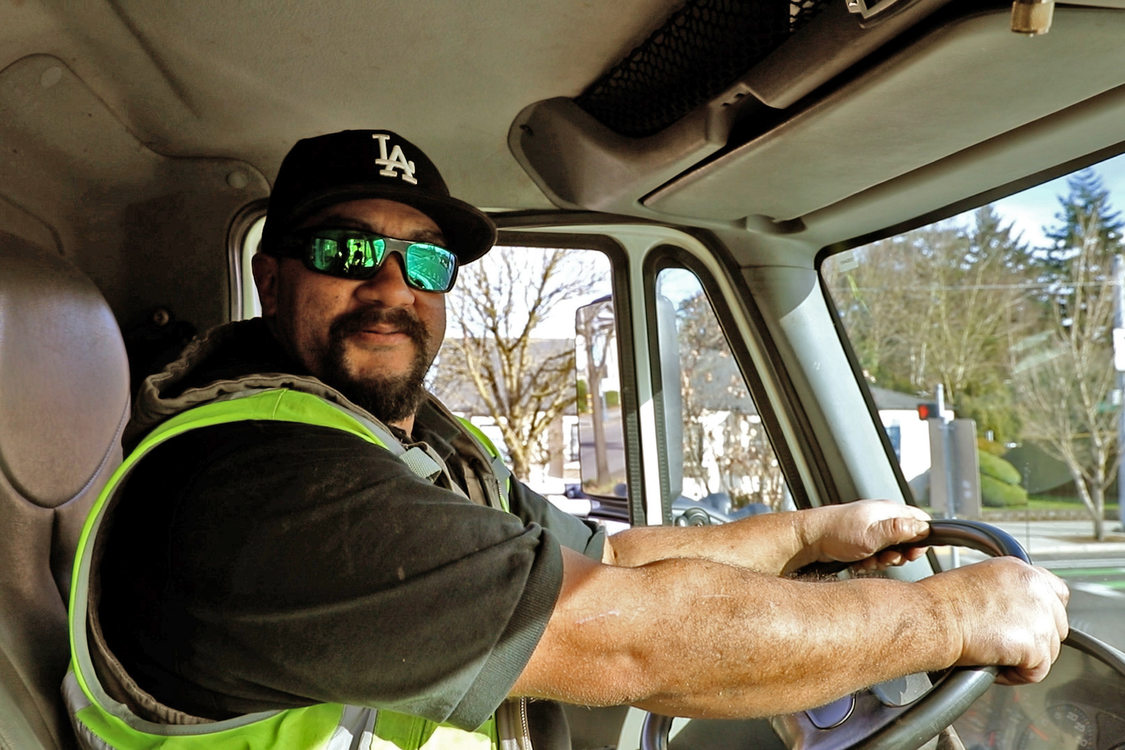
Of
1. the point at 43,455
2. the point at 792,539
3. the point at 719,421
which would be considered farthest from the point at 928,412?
the point at 43,455

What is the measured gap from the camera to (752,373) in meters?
2.63

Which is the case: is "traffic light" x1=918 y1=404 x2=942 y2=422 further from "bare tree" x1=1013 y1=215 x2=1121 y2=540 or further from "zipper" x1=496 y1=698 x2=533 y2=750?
"zipper" x1=496 y1=698 x2=533 y2=750

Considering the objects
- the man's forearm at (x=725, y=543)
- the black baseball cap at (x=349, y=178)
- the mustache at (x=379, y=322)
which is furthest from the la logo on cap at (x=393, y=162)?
the man's forearm at (x=725, y=543)

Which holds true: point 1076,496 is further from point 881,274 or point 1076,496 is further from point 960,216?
point 960,216

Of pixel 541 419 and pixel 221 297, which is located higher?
pixel 221 297

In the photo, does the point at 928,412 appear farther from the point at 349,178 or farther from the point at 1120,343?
the point at 349,178

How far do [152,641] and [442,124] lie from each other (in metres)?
1.37

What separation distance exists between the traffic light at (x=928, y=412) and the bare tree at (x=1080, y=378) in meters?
0.46

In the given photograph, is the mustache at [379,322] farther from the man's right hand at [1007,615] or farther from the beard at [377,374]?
the man's right hand at [1007,615]

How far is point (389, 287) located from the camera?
1.93 metres

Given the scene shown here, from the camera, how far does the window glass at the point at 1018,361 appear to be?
2289 millimetres

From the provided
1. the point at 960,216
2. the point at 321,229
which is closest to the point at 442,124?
the point at 321,229

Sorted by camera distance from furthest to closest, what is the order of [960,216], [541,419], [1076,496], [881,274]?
[541,419] → [1076,496] → [881,274] → [960,216]

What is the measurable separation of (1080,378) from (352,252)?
2.54 m
